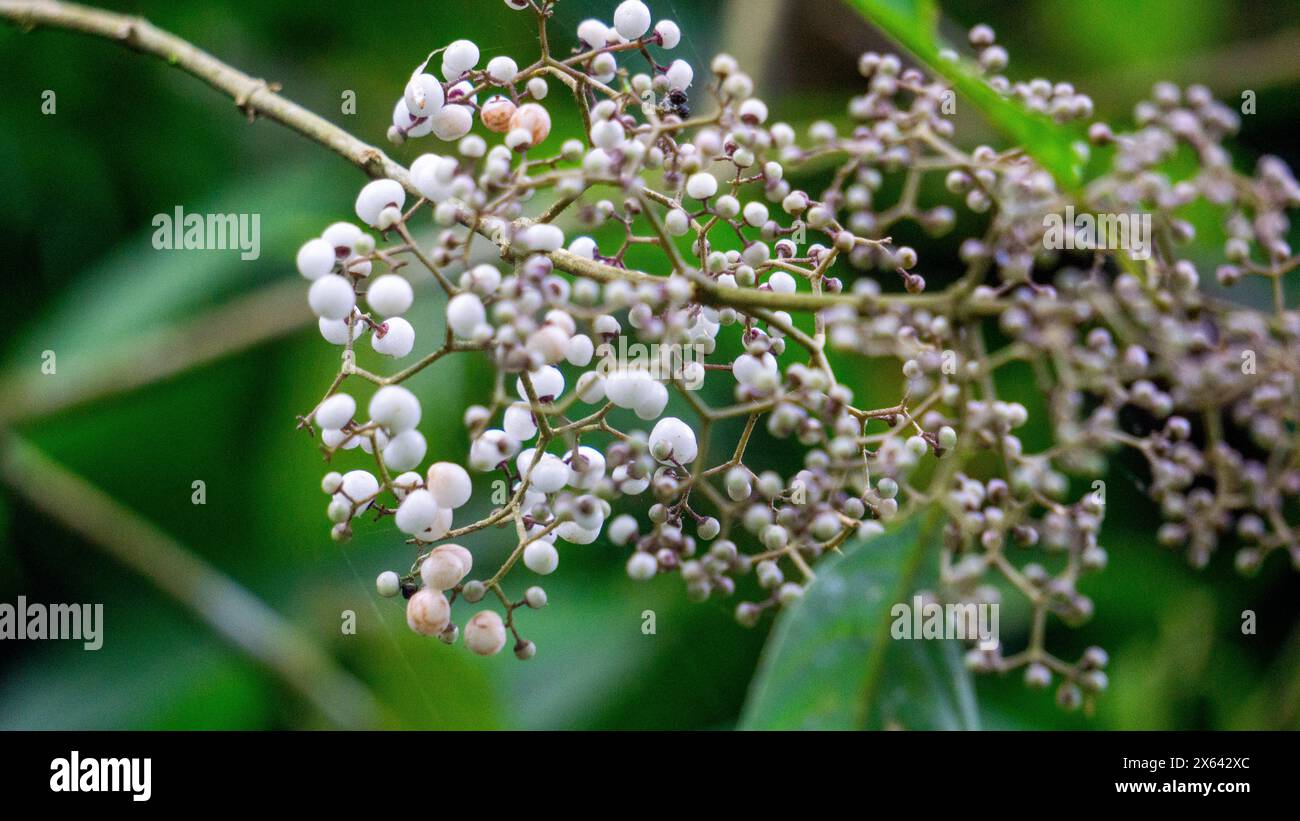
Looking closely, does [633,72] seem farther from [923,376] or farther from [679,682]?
[679,682]

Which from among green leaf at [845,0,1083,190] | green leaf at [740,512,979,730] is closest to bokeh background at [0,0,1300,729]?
green leaf at [845,0,1083,190]

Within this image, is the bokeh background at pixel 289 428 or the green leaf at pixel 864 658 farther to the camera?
the bokeh background at pixel 289 428

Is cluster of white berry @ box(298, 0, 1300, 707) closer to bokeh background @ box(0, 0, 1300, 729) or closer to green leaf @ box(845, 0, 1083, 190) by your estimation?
green leaf @ box(845, 0, 1083, 190)

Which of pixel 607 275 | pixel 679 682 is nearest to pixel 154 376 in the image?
pixel 679 682

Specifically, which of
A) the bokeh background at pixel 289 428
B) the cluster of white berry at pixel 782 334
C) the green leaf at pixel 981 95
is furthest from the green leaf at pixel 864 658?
the bokeh background at pixel 289 428

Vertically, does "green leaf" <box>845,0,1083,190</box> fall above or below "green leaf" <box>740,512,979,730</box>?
above

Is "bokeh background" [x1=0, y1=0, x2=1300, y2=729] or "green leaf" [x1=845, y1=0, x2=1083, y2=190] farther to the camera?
"bokeh background" [x1=0, y1=0, x2=1300, y2=729]

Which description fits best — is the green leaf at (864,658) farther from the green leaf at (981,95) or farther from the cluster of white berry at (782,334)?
the green leaf at (981,95)
